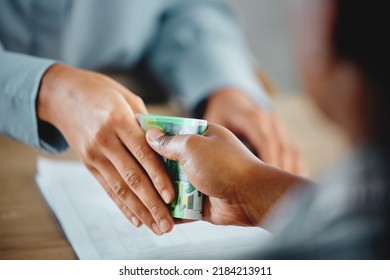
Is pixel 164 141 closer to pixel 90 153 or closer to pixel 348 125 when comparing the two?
pixel 90 153

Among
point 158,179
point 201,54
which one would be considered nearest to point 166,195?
point 158,179

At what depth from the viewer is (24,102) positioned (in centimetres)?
78

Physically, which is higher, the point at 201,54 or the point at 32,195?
the point at 201,54

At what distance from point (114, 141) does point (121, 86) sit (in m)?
0.09

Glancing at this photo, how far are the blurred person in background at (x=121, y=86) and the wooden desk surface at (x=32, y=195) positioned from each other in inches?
3.1

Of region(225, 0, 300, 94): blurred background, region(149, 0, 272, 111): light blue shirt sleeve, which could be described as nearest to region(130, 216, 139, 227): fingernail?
region(149, 0, 272, 111): light blue shirt sleeve

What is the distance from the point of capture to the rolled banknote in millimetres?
639

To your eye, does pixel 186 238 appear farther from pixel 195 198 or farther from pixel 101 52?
pixel 101 52

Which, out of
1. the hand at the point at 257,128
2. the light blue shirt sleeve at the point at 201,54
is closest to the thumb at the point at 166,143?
the hand at the point at 257,128

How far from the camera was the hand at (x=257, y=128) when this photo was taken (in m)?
0.95

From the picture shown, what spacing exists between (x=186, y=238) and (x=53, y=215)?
195 mm

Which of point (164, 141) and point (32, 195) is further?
point (32, 195)

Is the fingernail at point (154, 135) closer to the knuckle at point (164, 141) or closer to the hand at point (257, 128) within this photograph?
the knuckle at point (164, 141)

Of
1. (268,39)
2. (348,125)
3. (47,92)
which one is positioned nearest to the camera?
(348,125)
